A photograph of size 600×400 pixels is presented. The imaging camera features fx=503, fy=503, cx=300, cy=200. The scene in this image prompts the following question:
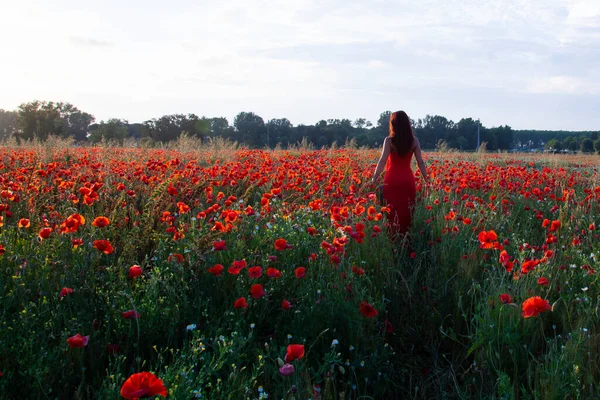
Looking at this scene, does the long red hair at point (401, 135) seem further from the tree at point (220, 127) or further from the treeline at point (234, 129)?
the tree at point (220, 127)

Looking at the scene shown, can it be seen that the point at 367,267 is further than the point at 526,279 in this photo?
Yes

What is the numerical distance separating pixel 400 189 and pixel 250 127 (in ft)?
151

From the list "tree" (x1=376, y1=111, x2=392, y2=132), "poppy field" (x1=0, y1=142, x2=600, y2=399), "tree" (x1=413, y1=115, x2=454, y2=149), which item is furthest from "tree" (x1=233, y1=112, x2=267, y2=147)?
"poppy field" (x1=0, y1=142, x2=600, y2=399)

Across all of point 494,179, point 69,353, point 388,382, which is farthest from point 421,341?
point 494,179

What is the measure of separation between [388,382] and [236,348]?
86 centimetres

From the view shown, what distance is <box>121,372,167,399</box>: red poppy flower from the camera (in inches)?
56.8

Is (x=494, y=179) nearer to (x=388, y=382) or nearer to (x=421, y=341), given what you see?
(x=421, y=341)

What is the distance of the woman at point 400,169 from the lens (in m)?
5.36

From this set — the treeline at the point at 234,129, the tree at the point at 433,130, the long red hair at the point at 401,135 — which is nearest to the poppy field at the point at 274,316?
the long red hair at the point at 401,135

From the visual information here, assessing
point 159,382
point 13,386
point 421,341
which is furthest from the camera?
point 421,341

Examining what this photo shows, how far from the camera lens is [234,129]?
169ft

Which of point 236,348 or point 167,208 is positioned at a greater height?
point 167,208

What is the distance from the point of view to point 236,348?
2.39 meters

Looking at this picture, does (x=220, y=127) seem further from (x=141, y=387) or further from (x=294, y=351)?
(x=141, y=387)
